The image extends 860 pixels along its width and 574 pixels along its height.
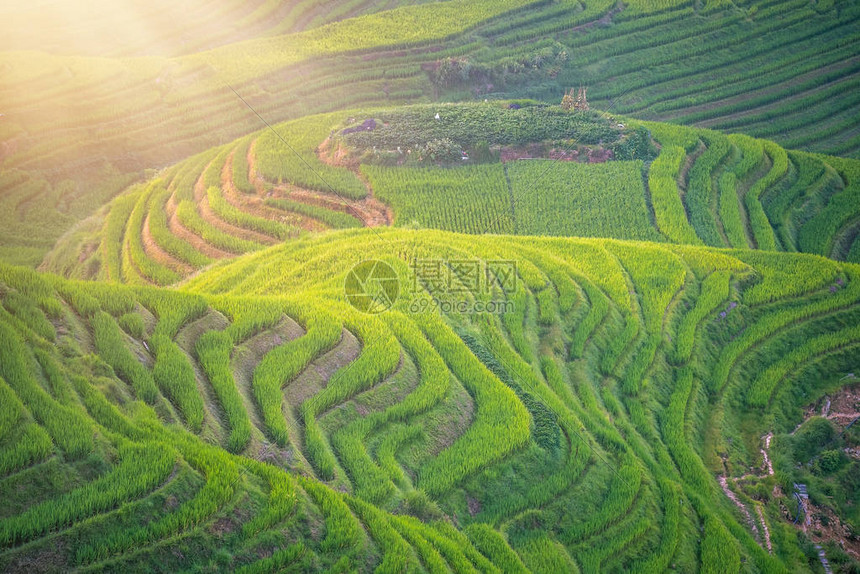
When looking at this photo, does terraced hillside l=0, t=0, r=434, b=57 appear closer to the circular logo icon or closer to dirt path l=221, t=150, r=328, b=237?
dirt path l=221, t=150, r=328, b=237

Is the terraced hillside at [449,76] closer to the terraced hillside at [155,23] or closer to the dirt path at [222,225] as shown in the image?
the terraced hillside at [155,23]

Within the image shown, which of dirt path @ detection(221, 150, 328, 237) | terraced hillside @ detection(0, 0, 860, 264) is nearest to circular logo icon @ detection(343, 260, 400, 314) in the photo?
dirt path @ detection(221, 150, 328, 237)

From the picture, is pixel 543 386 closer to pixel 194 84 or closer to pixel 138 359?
pixel 138 359

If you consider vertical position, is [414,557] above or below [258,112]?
below

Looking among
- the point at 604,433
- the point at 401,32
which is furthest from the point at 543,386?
the point at 401,32

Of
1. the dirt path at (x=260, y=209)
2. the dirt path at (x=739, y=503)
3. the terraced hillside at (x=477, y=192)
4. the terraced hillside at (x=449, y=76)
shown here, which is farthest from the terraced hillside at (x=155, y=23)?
the dirt path at (x=739, y=503)
